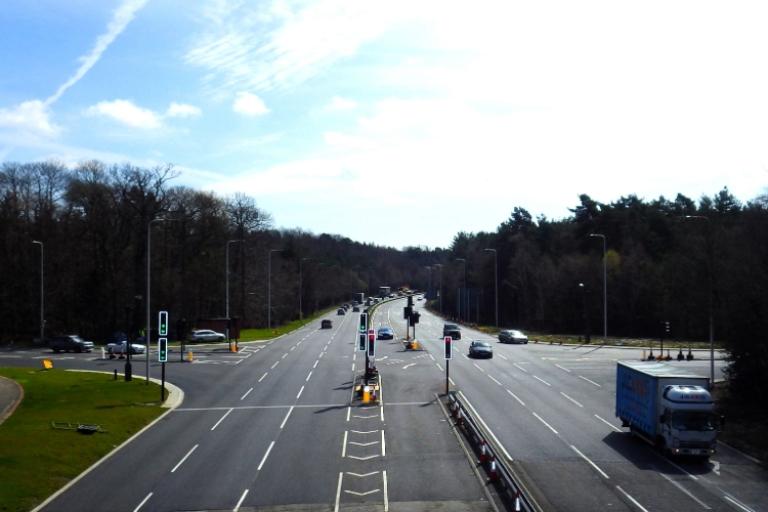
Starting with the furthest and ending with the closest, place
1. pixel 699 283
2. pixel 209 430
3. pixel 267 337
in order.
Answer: pixel 267 337
pixel 699 283
pixel 209 430

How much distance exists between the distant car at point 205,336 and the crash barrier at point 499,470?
52230 millimetres

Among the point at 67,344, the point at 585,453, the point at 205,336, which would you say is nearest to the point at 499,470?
the point at 585,453

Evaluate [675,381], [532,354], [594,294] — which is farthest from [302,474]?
[594,294]

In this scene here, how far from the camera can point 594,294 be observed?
109 metres

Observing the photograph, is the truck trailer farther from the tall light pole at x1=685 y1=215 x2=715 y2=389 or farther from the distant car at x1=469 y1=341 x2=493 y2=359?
the distant car at x1=469 y1=341 x2=493 y2=359

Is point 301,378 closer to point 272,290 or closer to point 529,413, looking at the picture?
point 529,413

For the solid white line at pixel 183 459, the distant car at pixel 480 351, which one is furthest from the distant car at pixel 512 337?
the solid white line at pixel 183 459

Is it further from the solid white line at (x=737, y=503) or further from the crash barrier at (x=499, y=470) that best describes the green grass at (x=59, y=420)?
the solid white line at (x=737, y=503)

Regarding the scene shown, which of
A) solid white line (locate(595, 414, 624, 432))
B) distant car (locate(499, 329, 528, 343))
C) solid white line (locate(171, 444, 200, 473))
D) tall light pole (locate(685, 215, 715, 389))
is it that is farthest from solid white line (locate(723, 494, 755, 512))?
distant car (locate(499, 329, 528, 343))

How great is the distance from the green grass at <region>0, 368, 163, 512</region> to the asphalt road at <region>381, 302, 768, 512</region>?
612 inches

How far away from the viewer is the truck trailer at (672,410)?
2692 centimetres

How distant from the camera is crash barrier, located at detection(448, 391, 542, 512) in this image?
19750 mm

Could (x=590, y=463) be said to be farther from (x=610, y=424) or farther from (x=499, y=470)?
(x=610, y=424)

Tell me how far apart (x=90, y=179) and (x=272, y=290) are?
→ 36.4m
